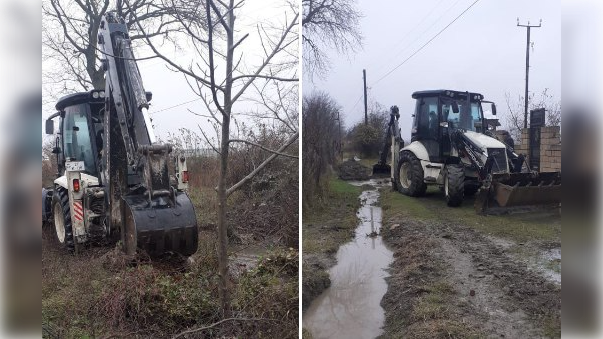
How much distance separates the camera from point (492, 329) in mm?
2061

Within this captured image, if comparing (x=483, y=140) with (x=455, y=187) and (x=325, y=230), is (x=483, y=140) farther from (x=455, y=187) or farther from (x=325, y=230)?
(x=325, y=230)

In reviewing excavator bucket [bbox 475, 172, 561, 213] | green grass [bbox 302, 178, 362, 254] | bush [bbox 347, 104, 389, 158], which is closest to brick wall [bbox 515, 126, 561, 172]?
excavator bucket [bbox 475, 172, 561, 213]

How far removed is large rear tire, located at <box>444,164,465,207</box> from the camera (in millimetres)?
2759

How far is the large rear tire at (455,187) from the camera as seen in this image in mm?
2759

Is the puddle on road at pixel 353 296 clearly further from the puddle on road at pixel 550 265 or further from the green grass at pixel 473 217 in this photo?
the puddle on road at pixel 550 265

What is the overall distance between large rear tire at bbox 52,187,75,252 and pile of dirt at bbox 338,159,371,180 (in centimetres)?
311

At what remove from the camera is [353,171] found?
2.64 meters

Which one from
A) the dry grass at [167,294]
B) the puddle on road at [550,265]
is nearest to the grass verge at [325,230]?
the dry grass at [167,294]

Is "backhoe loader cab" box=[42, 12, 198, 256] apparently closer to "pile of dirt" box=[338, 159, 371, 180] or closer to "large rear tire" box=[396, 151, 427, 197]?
"pile of dirt" box=[338, 159, 371, 180]

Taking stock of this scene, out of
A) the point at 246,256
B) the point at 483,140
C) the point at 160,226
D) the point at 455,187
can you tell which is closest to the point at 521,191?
the point at 483,140

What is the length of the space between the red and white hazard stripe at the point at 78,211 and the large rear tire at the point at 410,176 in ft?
10.0

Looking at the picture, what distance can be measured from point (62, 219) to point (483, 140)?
4148 millimetres

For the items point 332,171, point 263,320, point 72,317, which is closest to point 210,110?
point 332,171

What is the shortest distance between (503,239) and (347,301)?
0.81m
